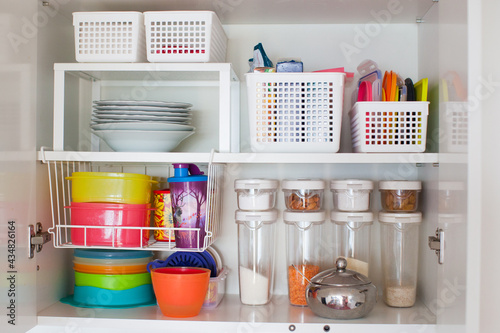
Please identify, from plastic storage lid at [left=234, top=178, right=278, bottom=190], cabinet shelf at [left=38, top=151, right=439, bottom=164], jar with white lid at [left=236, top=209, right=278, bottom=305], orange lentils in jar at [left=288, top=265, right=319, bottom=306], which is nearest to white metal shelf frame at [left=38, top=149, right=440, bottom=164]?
cabinet shelf at [left=38, top=151, right=439, bottom=164]

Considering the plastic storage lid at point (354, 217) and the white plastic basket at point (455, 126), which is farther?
the plastic storage lid at point (354, 217)

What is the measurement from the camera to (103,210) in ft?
4.17

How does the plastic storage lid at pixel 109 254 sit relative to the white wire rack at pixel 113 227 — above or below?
below

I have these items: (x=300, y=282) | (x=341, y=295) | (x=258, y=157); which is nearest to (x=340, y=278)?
(x=341, y=295)

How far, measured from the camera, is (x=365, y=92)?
4.38 feet

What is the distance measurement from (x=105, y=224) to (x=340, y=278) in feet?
1.95

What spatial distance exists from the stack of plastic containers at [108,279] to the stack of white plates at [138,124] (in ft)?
0.98

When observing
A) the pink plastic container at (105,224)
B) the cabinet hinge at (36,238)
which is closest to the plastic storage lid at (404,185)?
the pink plastic container at (105,224)

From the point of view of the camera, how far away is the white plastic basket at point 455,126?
1.04 meters

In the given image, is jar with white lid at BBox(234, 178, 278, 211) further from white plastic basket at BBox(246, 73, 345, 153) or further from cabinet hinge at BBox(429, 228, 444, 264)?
cabinet hinge at BBox(429, 228, 444, 264)

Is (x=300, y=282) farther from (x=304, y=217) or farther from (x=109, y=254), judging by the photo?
(x=109, y=254)

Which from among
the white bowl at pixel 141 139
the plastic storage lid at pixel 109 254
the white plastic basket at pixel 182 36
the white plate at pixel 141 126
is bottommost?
the plastic storage lid at pixel 109 254

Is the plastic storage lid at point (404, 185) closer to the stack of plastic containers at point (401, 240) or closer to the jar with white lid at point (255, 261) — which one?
the stack of plastic containers at point (401, 240)

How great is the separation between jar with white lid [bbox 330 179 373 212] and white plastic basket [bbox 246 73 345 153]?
0.13 m
